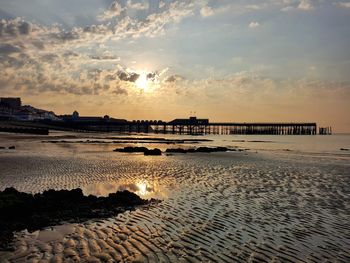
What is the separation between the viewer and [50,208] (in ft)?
42.0

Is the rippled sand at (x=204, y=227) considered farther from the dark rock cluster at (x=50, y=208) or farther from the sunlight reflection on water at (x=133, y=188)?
the dark rock cluster at (x=50, y=208)

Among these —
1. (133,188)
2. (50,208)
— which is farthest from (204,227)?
(133,188)

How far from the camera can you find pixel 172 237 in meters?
10.4

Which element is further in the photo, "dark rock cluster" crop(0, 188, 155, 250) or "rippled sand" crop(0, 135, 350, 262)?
"dark rock cluster" crop(0, 188, 155, 250)

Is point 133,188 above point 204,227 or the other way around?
the other way around

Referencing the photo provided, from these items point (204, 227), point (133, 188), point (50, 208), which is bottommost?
point (133, 188)

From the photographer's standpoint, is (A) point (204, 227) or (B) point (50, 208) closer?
(A) point (204, 227)

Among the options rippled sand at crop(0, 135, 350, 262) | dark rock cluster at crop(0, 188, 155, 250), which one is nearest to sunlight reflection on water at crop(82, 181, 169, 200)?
rippled sand at crop(0, 135, 350, 262)

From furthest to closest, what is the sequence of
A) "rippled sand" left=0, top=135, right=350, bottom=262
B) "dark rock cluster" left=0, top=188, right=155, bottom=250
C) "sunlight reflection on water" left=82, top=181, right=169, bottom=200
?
"sunlight reflection on water" left=82, top=181, right=169, bottom=200, "dark rock cluster" left=0, top=188, right=155, bottom=250, "rippled sand" left=0, top=135, right=350, bottom=262

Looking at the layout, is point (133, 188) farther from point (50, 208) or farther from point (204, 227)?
point (204, 227)

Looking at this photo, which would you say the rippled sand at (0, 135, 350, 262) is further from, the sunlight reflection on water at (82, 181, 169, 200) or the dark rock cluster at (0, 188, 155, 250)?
the dark rock cluster at (0, 188, 155, 250)

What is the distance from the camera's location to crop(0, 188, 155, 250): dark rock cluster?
11.0 m

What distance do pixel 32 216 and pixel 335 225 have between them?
10.1 metres

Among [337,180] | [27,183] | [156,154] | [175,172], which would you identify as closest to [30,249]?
[27,183]
